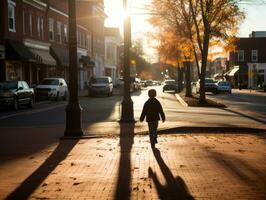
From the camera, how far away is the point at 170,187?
9086mm

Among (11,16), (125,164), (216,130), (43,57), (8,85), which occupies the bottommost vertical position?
(216,130)

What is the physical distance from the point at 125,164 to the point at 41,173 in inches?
69.3

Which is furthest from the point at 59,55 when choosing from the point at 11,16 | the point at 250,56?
the point at 250,56

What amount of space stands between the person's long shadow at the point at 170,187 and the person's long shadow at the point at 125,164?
45cm


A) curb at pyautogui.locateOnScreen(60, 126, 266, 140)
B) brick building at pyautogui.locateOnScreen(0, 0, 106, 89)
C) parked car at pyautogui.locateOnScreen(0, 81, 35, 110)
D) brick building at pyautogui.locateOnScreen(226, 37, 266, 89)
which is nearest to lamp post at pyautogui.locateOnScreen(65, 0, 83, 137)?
curb at pyautogui.locateOnScreen(60, 126, 266, 140)

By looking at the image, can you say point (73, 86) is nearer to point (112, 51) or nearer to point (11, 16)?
point (11, 16)

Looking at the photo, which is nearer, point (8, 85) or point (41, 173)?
point (41, 173)

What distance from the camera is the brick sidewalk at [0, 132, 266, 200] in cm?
868

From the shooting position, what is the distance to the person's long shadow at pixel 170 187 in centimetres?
843

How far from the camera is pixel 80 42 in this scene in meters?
68.2

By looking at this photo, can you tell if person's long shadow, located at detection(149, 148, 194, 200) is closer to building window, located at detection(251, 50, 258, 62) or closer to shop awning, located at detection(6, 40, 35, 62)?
shop awning, located at detection(6, 40, 35, 62)

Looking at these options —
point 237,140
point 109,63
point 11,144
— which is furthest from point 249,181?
point 109,63

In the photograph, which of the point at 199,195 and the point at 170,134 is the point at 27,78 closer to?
the point at 170,134

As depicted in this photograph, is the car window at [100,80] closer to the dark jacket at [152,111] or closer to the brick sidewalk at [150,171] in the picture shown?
the brick sidewalk at [150,171]
